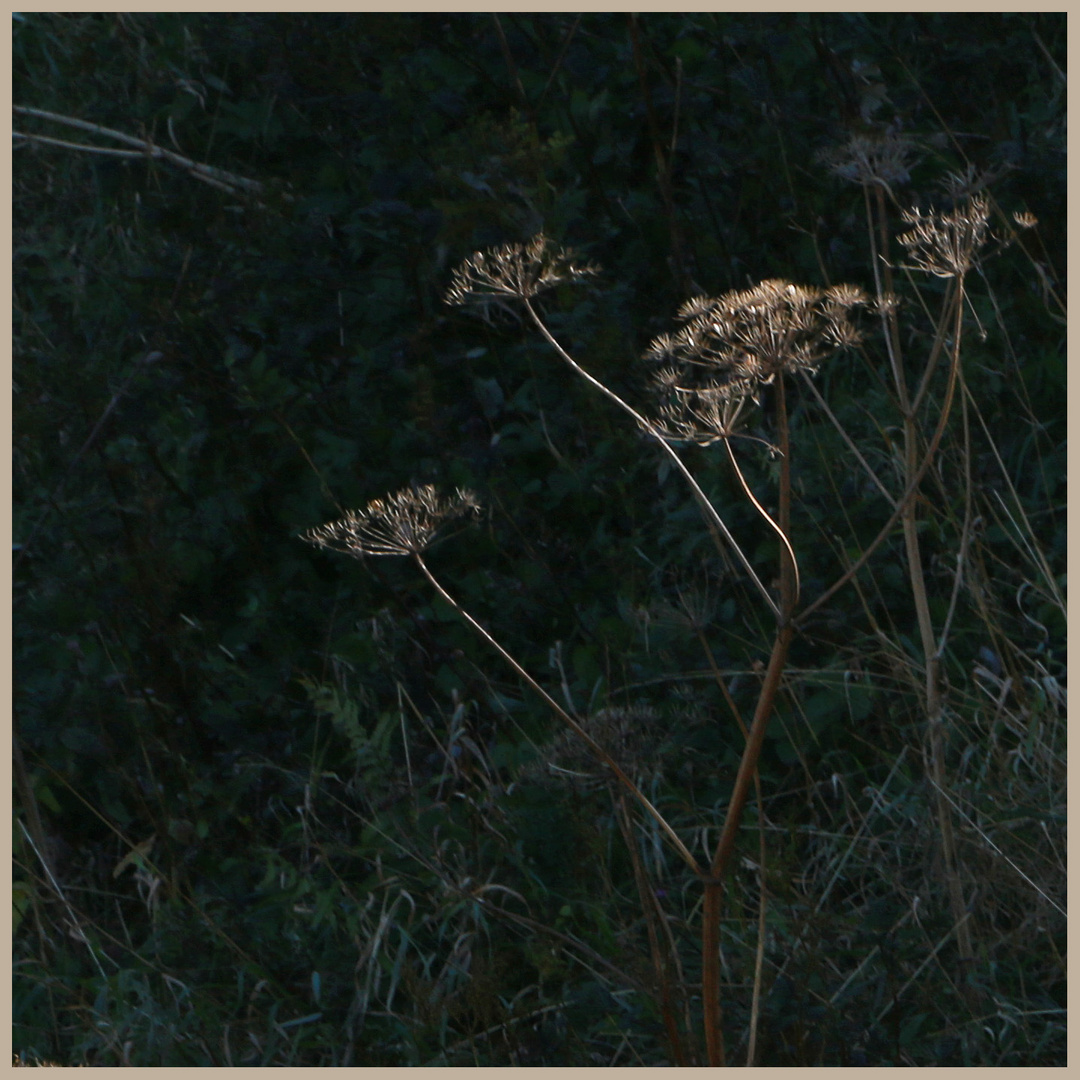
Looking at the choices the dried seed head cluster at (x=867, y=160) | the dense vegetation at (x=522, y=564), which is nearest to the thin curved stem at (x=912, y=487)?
the dense vegetation at (x=522, y=564)

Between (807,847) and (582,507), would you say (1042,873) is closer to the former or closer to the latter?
(807,847)

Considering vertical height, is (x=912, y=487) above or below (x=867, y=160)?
below

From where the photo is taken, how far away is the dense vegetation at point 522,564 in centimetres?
246

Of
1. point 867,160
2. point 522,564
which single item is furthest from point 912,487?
point 522,564

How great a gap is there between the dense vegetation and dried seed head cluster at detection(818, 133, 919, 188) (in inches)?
0.7

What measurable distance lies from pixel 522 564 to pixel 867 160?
4.17ft

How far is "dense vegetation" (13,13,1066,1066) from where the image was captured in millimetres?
2457

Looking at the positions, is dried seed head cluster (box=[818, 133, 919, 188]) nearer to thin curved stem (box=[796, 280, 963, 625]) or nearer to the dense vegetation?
the dense vegetation

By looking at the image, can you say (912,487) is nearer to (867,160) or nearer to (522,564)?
(867,160)

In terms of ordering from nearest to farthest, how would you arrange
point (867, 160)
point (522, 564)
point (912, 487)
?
point (912, 487) < point (867, 160) < point (522, 564)

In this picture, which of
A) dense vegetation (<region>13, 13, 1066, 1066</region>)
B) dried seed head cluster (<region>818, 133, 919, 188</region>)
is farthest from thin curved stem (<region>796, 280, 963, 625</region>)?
dried seed head cluster (<region>818, 133, 919, 188</region>)

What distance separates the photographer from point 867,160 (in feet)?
8.93

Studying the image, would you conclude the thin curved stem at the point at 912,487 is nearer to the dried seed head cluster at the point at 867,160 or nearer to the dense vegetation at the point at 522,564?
the dense vegetation at the point at 522,564

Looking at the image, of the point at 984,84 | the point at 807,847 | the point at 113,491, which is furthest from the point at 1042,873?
the point at 113,491
